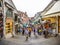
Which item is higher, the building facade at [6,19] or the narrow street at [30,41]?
the building facade at [6,19]

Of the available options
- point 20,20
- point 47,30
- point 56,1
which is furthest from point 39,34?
point 56,1

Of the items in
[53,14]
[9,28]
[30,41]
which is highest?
[53,14]

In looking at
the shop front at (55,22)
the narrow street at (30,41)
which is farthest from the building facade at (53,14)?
the narrow street at (30,41)

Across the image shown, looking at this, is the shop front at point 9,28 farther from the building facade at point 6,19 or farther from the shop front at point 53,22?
the shop front at point 53,22

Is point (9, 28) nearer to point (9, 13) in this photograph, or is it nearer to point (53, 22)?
point (9, 13)

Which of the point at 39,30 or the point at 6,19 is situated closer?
the point at 6,19

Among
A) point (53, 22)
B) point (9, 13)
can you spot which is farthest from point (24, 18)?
point (53, 22)

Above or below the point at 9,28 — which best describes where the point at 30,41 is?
below

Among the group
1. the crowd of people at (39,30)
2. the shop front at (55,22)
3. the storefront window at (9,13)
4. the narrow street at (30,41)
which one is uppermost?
the storefront window at (9,13)

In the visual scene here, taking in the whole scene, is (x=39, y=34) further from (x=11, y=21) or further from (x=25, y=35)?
(x=11, y=21)

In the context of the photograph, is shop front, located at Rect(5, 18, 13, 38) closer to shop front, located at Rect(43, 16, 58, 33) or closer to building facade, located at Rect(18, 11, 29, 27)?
building facade, located at Rect(18, 11, 29, 27)

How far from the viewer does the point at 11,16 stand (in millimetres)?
1221

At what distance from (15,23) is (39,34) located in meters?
0.25

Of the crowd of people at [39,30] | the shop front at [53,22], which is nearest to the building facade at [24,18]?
the crowd of people at [39,30]
